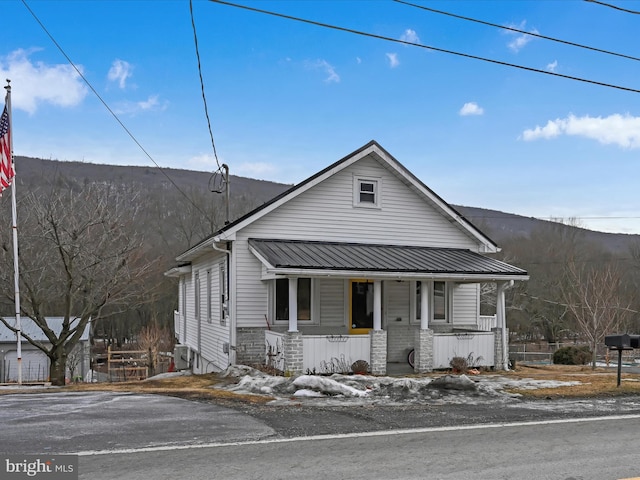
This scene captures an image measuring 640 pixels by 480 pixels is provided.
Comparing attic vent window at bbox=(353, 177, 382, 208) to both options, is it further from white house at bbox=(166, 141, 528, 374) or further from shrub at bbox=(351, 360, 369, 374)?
shrub at bbox=(351, 360, 369, 374)

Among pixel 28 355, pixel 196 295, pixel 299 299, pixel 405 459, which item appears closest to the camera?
pixel 405 459

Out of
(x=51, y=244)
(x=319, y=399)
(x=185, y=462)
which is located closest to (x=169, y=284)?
(x=51, y=244)

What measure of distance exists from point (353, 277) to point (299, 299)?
234cm

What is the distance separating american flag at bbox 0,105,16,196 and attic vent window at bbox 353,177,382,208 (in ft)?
30.7

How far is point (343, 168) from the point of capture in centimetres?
1741

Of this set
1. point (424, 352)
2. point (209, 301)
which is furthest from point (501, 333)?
point (209, 301)

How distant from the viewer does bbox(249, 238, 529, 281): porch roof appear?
47.4 feet

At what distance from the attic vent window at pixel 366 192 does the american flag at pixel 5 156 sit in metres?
9.36

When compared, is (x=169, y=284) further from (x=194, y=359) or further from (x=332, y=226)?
(x=332, y=226)

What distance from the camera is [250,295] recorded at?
16266 millimetres

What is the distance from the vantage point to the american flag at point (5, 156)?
51.7 ft

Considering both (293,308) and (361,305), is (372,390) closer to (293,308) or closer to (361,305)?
(293,308)

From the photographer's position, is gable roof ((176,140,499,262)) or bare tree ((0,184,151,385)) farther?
bare tree ((0,184,151,385))

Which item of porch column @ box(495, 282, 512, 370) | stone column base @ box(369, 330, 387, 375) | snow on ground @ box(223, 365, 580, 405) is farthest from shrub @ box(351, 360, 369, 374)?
porch column @ box(495, 282, 512, 370)
